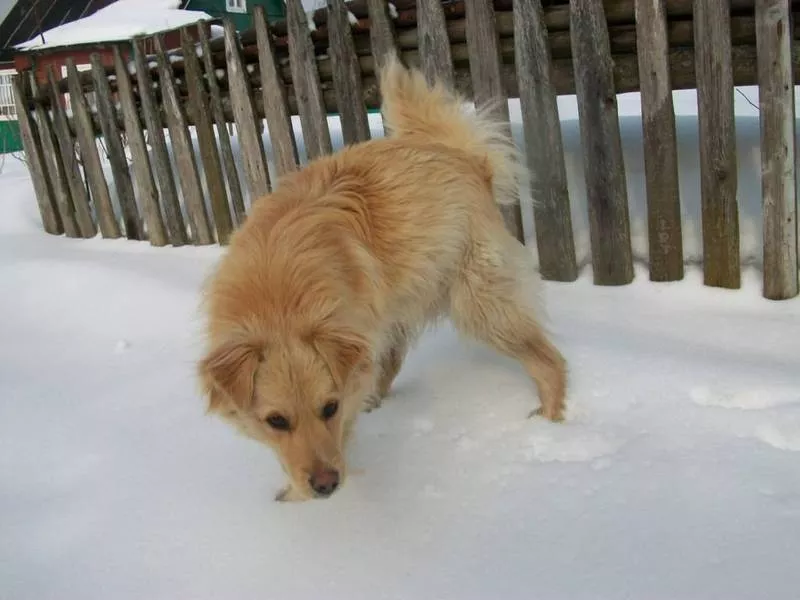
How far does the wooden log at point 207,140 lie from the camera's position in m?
5.20

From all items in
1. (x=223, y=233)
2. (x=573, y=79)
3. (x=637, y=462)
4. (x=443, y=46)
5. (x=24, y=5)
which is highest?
(x=24, y=5)

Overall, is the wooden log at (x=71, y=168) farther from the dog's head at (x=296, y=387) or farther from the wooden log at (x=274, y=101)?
the dog's head at (x=296, y=387)

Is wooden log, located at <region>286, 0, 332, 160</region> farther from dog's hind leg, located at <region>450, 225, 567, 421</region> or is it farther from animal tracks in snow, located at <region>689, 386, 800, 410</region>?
animal tracks in snow, located at <region>689, 386, 800, 410</region>

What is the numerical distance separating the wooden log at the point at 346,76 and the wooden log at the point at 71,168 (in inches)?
143

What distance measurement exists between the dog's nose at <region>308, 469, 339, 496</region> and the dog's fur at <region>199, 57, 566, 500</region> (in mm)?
12

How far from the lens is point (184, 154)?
562cm

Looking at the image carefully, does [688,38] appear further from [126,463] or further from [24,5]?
[24,5]

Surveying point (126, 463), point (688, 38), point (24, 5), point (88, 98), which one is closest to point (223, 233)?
point (88, 98)

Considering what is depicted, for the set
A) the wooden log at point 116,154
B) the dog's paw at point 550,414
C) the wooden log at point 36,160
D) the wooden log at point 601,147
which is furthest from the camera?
the wooden log at point 36,160

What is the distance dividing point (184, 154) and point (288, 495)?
3996 millimetres

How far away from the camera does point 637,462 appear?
2307mm

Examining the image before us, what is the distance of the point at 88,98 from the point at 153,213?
4.97ft

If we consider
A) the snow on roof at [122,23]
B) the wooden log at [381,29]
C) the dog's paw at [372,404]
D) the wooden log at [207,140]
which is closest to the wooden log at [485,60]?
the wooden log at [381,29]

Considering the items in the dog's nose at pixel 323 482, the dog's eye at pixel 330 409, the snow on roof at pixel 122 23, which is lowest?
the dog's nose at pixel 323 482
